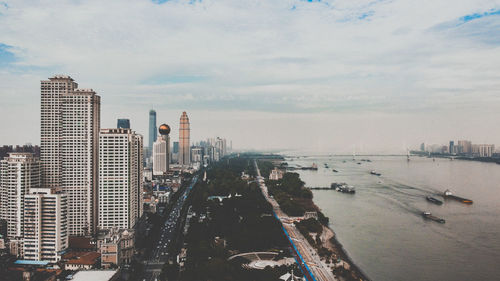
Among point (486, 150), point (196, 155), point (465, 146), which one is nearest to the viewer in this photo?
point (196, 155)

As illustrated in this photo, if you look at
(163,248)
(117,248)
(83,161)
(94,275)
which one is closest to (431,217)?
(163,248)

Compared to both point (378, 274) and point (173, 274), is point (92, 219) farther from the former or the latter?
point (378, 274)

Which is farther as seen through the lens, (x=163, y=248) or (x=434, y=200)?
(x=434, y=200)

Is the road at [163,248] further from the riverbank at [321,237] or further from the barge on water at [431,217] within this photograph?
the barge on water at [431,217]

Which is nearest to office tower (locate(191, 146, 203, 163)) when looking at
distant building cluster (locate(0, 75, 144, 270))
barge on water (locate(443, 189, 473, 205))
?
barge on water (locate(443, 189, 473, 205))

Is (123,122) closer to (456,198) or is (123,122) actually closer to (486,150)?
(456,198)

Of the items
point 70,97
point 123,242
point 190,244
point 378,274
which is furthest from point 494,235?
point 70,97
